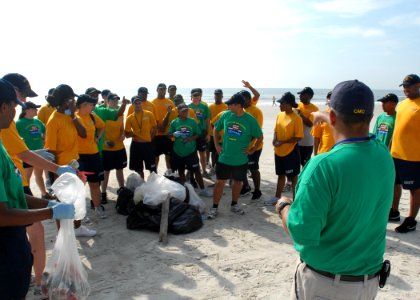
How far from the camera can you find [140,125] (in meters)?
6.91

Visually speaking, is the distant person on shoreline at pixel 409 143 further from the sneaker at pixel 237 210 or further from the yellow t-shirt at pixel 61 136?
the yellow t-shirt at pixel 61 136

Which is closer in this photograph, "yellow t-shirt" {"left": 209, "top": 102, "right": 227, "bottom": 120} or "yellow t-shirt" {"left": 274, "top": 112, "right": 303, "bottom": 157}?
"yellow t-shirt" {"left": 274, "top": 112, "right": 303, "bottom": 157}

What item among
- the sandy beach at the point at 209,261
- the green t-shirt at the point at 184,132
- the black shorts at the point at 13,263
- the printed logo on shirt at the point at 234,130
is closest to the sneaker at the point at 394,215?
the sandy beach at the point at 209,261

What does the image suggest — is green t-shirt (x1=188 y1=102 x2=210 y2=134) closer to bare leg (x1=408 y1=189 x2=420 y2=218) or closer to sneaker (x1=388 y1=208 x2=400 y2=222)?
sneaker (x1=388 y1=208 x2=400 y2=222)

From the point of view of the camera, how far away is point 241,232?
5414 mm

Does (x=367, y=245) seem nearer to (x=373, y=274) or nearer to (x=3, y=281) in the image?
(x=373, y=274)

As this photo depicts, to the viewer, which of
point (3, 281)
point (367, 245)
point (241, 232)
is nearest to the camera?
point (367, 245)

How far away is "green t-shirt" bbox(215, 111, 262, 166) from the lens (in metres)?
5.95

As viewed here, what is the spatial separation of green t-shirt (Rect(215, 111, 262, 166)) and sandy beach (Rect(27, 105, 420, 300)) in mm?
1018

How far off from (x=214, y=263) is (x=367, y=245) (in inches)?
109

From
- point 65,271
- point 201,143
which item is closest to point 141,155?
point 201,143

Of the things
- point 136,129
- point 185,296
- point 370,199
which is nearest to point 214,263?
point 185,296

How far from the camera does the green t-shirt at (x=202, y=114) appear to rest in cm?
809

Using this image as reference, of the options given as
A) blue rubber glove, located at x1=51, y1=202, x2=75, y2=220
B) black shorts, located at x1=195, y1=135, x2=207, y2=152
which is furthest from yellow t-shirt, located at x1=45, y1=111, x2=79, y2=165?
black shorts, located at x1=195, y1=135, x2=207, y2=152
